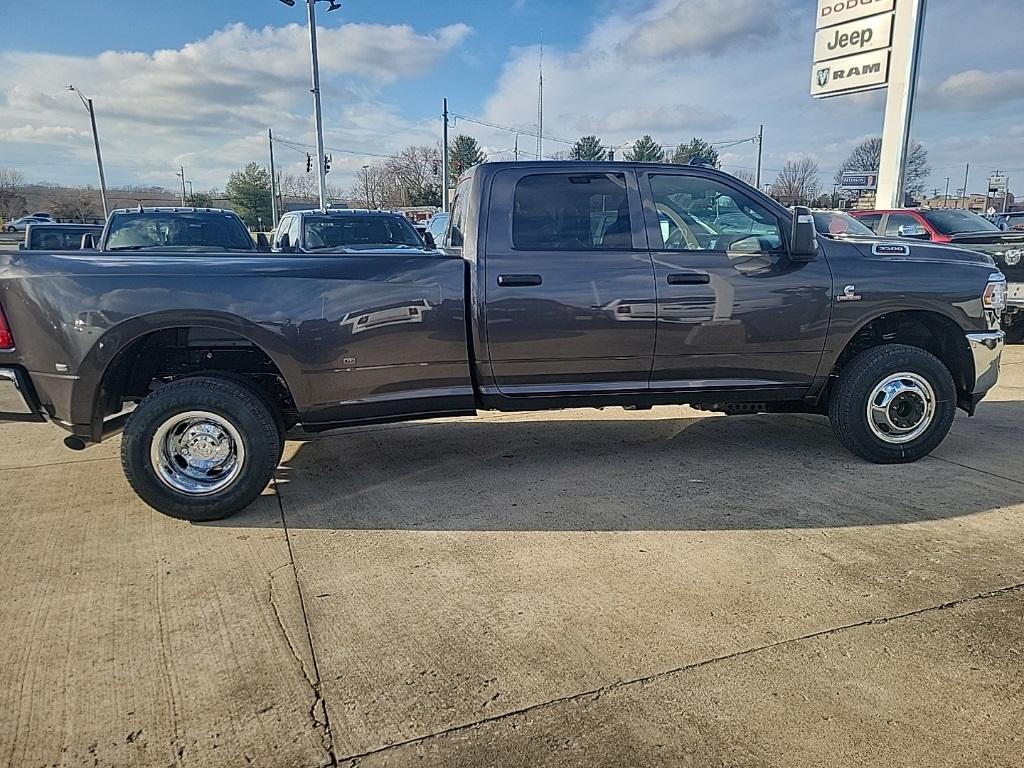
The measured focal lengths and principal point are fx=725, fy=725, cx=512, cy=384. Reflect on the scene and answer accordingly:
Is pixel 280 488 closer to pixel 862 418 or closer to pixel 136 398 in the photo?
pixel 136 398

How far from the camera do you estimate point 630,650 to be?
109 inches

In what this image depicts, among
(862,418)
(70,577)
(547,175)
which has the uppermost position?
(547,175)

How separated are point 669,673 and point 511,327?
87.0 inches

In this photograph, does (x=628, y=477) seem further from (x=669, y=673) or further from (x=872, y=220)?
(x=872, y=220)

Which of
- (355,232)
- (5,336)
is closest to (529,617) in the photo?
(5,336)

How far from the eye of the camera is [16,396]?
12.7 feet

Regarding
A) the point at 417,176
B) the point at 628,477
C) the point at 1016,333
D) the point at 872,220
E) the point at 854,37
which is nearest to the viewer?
the point at 628,477

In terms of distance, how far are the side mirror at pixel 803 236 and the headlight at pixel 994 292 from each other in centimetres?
127

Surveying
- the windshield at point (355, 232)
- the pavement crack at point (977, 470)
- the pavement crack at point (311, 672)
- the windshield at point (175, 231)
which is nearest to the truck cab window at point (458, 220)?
the pavement crack at point (311, 672)

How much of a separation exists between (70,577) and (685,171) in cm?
406

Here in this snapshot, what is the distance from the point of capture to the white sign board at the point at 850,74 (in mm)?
18406

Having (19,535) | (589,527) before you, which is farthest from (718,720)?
(19,535)

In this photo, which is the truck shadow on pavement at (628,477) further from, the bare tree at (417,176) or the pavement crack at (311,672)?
the bare tree at (417,176)

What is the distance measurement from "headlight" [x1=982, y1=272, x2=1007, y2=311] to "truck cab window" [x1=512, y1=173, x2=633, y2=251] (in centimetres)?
239
